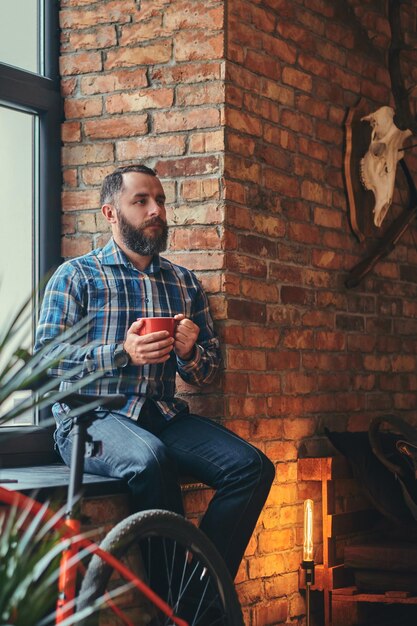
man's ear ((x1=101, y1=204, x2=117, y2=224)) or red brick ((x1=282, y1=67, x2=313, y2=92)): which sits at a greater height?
red brick ((x1=282, y1=67, x2=313, y2=92))

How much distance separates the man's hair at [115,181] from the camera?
10.7 feet

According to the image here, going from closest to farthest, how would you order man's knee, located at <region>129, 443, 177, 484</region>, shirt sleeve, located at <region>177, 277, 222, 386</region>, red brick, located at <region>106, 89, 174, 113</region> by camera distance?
man's knee, located at <region>129, 443, 177, 484</region>
shirt sleeve, located at <region>177, 277, 222, 386</region>
red brick, located at <region>106, 89, 174, 113</region>

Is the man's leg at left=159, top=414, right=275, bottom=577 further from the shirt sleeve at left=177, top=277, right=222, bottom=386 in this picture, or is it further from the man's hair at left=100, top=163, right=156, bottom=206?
the man's hair at left=100, top=163, right=156, bottom=206

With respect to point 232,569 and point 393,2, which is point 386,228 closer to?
point 393,2

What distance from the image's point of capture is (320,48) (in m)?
3.94

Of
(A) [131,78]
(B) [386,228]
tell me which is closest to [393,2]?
(B) [386,228]

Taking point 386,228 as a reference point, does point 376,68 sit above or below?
above

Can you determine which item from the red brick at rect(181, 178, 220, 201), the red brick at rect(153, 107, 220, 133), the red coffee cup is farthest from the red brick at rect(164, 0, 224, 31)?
the red coffee cup

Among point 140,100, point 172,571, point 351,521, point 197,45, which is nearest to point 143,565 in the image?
point 172,571

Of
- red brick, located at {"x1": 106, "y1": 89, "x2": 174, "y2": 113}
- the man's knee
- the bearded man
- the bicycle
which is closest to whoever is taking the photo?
the bicycle

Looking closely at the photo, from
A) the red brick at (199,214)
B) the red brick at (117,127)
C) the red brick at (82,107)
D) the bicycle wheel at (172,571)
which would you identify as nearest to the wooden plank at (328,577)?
the bicycle wheel at (172,571)

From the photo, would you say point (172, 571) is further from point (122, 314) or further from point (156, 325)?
A: point (122, 314)

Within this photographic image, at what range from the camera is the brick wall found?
3.42 m

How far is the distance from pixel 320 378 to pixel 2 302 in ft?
3.95
